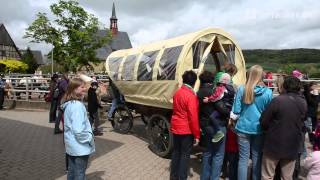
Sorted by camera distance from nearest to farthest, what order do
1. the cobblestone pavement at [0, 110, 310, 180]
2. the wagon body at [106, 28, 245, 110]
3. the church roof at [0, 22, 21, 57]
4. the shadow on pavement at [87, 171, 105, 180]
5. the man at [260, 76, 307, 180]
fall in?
the man at [260, 76, 307, 180], the shadow on pavement at [87, 171, 105, 180], the cobblestone pavement at [0, 110, 310, 180], the wagon body at [106, 28, 245, 110], the church roof at [0, 22, 21, 57]

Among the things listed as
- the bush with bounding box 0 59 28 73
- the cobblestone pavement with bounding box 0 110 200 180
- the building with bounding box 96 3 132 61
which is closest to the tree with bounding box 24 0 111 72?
the bush with bounding box 0 59 28 73

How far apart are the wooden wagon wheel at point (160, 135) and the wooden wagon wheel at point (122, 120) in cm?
217

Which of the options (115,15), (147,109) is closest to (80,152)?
(147,109)

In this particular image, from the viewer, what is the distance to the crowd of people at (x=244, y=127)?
17.0 ft

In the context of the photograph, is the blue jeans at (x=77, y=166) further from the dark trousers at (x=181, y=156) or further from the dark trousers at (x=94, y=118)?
the dark trousers at (x=94, y=118)

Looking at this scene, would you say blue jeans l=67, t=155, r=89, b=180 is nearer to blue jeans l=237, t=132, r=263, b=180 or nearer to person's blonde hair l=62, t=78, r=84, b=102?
person's blonde hair l=62, t=78, r=84, b=102

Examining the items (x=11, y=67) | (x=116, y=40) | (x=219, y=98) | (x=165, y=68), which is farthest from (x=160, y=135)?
(x=116, y=40)

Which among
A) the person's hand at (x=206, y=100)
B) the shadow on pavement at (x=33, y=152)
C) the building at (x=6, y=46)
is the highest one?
the building at (x=6, y=46)

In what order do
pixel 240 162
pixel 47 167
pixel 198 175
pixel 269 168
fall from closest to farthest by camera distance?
pixel 269 168 → pixel 240 162 → pixel 198 175 → pixel 47 167

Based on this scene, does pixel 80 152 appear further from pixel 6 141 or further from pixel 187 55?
pixel 6 141

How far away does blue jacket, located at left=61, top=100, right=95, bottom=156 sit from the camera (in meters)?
4.88

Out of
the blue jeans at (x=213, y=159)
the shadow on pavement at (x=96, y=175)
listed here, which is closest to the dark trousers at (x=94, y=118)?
the shadow on pavement at (x=96, y=175)

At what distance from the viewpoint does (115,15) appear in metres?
119

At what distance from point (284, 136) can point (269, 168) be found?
1.79 feet
